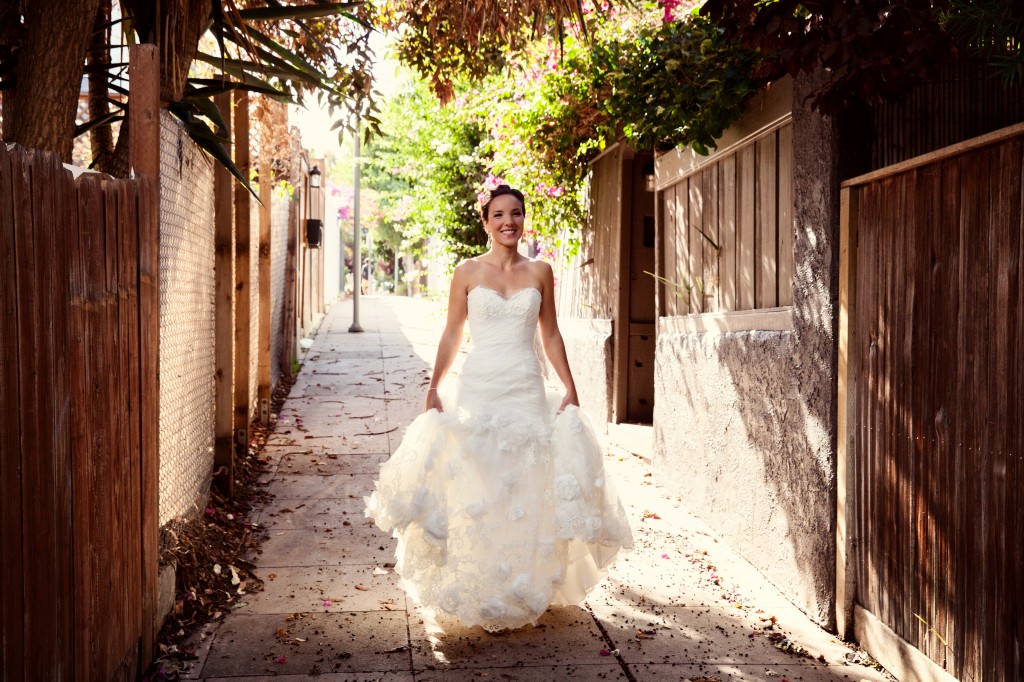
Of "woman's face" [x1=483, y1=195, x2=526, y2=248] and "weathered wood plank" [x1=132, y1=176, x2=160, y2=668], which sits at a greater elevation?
"woman's face" [x1=483, y1=195, x2=526, y2=248]

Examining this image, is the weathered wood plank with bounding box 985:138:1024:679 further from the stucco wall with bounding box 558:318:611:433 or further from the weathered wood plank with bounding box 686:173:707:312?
the stucco wall with bounding box 558:318:611:433

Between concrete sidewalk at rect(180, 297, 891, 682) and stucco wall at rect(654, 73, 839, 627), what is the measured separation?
21 cm

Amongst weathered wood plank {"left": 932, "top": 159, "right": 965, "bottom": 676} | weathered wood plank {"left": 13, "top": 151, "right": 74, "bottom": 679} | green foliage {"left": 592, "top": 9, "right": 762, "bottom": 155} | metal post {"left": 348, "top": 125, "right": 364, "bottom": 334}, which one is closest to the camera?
weathered wood plank {"left": 13, "top": 151, "right": 74, "bottom": 679}

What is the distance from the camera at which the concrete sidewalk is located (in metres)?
4.00

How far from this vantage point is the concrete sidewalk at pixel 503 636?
400cm

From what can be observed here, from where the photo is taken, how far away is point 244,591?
4.86m

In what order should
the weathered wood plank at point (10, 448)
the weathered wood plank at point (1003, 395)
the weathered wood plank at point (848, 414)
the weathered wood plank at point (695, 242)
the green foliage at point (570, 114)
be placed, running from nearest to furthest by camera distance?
1. the weathered wood plank at point (10, 448)
2. the weathered wood plank at point (1003, 395)
3. the weathered wood plank at point (848, 414)
4. the green foliage at point (570, 114)
5. the weathered wood plank at point (695, 242)

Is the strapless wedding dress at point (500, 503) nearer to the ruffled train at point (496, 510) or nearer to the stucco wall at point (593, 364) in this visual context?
the ruffled train at point (496, 510)

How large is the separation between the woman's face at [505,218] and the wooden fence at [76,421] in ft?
5.37

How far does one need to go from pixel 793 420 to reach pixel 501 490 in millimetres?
1658

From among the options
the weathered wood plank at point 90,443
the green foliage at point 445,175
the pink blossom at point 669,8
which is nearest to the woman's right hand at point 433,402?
the weathered wood plank at point 90,443

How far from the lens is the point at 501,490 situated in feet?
14.5

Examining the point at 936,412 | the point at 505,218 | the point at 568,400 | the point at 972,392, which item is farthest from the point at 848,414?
the point at 505,218

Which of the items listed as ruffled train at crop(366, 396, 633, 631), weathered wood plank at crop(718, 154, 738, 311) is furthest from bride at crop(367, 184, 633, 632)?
weathered wood plank at crop(718, 154, 738, 311)
